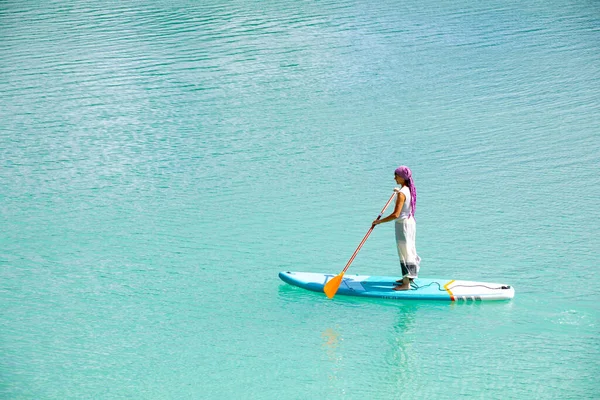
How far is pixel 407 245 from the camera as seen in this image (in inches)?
455

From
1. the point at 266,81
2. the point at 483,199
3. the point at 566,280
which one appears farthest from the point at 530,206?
the point at 266,81

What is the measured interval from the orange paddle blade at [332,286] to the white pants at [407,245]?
91 centimetres

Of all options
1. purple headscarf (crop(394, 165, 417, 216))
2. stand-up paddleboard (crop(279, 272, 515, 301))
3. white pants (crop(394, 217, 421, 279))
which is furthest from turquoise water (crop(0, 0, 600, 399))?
purple headscarf (crop(394, 165, 417, 216))

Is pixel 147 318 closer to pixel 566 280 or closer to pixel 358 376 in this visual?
pixel 358 376

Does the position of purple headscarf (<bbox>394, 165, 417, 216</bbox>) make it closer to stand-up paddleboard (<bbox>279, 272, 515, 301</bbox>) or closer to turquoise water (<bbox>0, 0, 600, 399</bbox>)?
stand-up paddleboard (<bbox>279, 272, 515, 301</bbox>)

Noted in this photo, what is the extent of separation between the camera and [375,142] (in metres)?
18.8

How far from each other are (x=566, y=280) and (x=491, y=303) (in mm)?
1404

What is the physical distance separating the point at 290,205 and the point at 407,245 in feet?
14.1

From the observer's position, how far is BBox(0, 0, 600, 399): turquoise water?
33.9 feet

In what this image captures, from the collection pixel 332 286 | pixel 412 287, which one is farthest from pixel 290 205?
pixel 412 287

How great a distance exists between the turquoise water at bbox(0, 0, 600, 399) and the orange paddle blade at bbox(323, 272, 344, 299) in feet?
0.73

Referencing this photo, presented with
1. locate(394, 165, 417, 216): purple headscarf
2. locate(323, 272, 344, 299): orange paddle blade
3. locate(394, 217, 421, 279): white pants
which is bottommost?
locate(323, 272, 344, 299): orange paddle blade

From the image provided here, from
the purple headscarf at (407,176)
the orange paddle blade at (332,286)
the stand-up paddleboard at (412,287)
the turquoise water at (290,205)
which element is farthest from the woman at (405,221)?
the orange paddle blade at (332,286)

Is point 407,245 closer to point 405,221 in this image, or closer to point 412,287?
point 405,221
